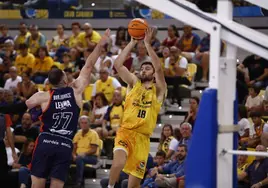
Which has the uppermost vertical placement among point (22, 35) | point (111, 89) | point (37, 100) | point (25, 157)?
point (22, 35)

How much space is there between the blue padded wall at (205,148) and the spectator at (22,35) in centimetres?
1363

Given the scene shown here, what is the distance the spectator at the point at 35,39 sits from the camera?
64.4 feet

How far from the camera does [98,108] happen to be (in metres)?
15.7

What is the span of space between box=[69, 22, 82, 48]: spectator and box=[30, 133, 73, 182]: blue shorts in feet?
30.3

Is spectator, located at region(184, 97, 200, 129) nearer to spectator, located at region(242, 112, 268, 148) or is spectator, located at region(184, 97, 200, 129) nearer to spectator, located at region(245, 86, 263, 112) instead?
spectator, located at region(245, 86, 263, 112)

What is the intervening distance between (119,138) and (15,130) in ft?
18.4

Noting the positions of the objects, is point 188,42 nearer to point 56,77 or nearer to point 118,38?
point 118,38

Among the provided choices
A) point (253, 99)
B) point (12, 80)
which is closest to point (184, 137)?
point (253, 99)

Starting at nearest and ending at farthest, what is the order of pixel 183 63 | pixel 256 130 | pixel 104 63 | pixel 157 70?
pixel 157 70, pixel 256 130, pixel 183 63, pixel 104 63

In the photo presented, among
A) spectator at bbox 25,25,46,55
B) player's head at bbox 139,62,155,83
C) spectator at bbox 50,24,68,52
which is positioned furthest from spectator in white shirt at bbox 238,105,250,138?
→ spectator at bbox 25,25,46,55

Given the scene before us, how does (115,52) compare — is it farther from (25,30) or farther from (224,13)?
(224,13)

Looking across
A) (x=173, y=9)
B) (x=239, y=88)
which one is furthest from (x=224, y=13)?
(x=239, y=88)

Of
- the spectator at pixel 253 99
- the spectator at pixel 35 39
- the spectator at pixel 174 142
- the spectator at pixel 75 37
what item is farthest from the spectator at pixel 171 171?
the spectator at pixel 35 39

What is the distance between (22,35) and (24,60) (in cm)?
176
